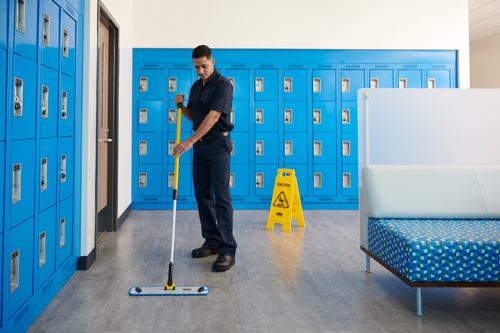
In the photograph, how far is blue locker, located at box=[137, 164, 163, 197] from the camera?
491 cm

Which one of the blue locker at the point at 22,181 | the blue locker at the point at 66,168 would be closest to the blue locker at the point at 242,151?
the blue locker at the point at 66,168

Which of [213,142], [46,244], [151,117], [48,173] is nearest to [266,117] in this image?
[151,117]

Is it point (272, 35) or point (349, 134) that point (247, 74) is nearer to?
point (272, 35)

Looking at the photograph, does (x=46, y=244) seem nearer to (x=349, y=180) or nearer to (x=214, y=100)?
(x=214, y=100)

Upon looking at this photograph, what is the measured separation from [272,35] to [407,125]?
9.10 ft

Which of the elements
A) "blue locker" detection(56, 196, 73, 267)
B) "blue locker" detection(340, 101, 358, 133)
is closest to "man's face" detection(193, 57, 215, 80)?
"blue locker" detection(56, 196, 73, 267)

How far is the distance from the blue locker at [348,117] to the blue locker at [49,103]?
375 centimetres

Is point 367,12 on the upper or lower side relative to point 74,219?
upper

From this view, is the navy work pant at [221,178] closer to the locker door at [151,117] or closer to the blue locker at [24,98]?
the blue locker at [24,98]

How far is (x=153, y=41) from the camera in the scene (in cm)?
488

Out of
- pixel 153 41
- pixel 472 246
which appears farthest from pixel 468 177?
pixel 153 41

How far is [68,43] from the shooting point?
88.6 inches

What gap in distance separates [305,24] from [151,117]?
91.6 inches

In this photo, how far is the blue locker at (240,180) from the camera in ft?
16.4
